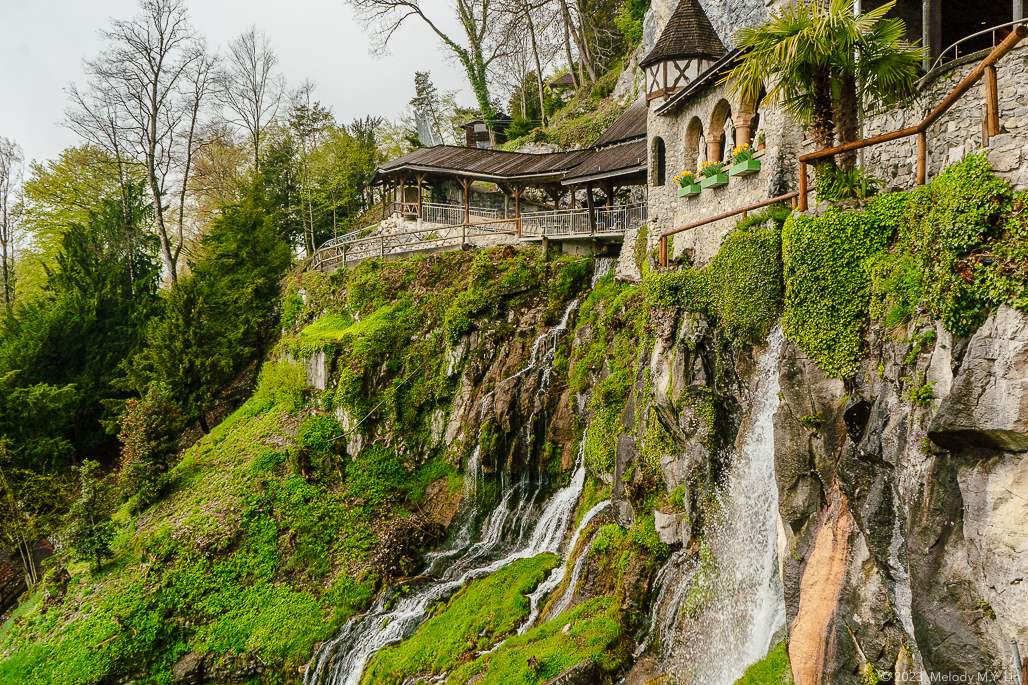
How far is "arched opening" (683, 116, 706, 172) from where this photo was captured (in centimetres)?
1834

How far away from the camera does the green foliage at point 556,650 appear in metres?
11.2

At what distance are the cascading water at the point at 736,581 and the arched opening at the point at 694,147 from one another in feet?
28.4

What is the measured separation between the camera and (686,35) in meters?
19.4

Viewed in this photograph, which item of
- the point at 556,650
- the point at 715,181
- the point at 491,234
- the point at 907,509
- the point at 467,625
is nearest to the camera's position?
the point at 907,509

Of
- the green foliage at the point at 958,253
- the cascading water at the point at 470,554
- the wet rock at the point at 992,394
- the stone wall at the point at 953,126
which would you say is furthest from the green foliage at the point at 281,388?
the wet rock at the point at 992,394

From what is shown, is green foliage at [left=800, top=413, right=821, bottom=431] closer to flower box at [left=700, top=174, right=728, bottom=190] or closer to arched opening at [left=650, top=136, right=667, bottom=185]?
flower box at [left=700, top=174, right=728, bottom=190]

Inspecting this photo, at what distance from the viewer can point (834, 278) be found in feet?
32.1

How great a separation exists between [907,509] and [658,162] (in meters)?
13.7

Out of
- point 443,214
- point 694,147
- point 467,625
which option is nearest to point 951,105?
point 694,147

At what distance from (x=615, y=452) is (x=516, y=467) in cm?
378

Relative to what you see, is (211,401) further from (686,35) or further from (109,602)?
(686,35)

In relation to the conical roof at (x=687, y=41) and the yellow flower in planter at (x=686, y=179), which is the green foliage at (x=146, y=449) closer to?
the yellow flower in planter at (x=686, y=179)

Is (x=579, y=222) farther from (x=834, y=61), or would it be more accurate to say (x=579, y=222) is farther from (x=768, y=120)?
(x=834, y=61)

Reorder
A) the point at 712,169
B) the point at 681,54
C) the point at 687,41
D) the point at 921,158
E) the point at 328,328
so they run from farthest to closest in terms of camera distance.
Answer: the point at 328,328 → the point at 687,41 → the point at 681,54 → the point at 712,169 → the point at 921,158
